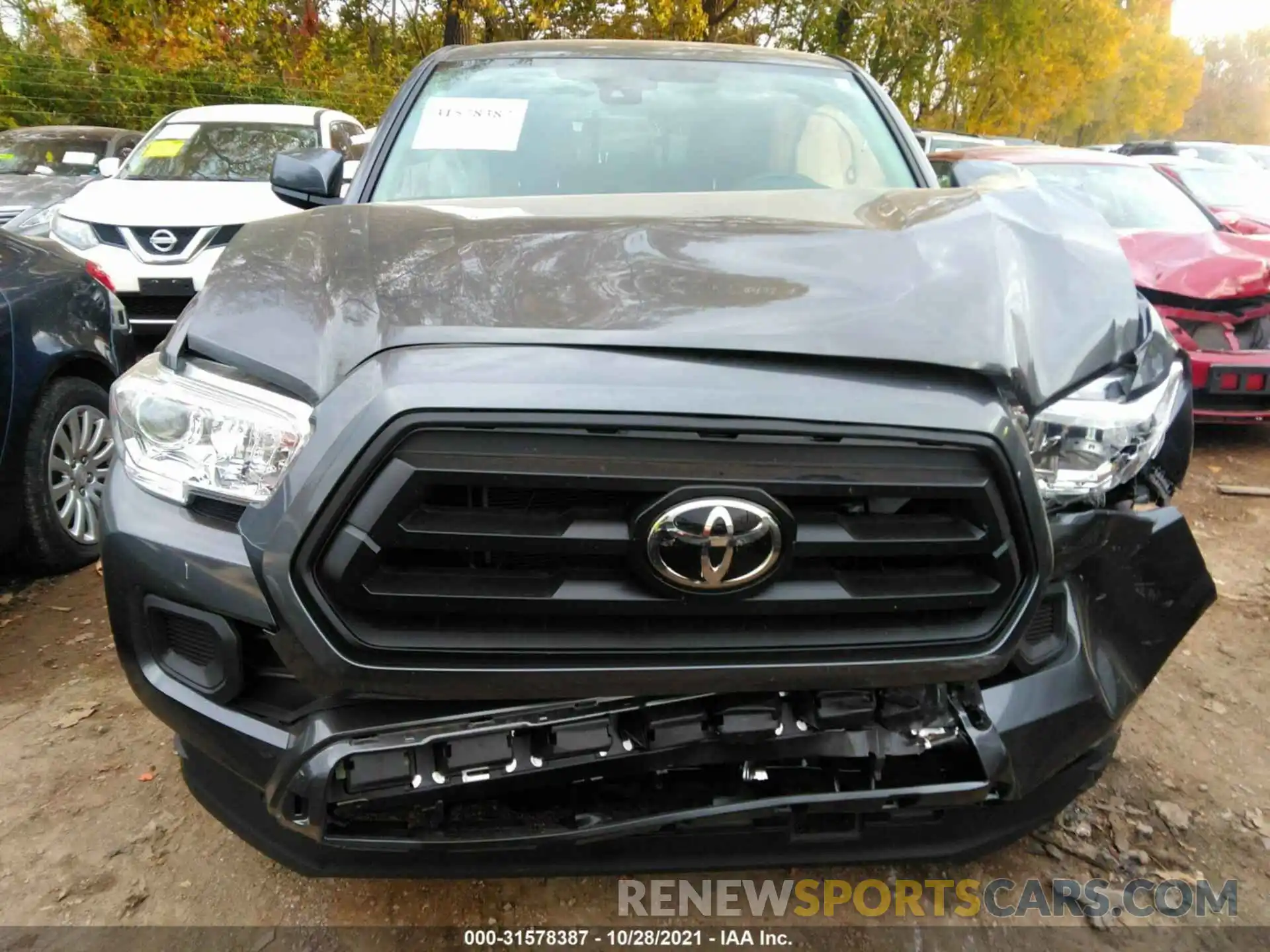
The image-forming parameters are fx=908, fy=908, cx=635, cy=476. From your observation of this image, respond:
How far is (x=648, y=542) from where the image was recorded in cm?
138

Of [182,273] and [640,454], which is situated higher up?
[640,454]

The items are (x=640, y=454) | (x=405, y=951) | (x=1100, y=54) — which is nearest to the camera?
(x=640, y=454)

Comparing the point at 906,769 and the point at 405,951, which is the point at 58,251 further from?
the point at 906,769

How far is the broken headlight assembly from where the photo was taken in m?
1.58

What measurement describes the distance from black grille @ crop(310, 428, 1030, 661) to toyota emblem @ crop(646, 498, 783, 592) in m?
0.03

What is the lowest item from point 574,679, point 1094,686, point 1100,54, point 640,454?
point 1100,54

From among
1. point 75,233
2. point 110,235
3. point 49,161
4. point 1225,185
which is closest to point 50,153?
point 49,161

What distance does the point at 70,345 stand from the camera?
3615 mm

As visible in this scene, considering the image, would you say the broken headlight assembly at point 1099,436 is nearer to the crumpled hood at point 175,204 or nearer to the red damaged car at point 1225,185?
the crumpled hood at point 175,204

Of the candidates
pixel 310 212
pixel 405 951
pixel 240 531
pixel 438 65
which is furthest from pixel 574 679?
pixel 438 65

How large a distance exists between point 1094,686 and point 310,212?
6.61 ft

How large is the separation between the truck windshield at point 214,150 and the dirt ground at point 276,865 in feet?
16.3

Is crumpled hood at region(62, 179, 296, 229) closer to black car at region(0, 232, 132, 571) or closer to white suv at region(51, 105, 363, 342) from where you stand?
white suv at region(51, 105, 363, 342)

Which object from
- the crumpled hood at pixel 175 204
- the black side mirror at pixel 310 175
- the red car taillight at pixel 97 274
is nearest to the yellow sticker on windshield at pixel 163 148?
the crumpled hood at pixel 175 204
